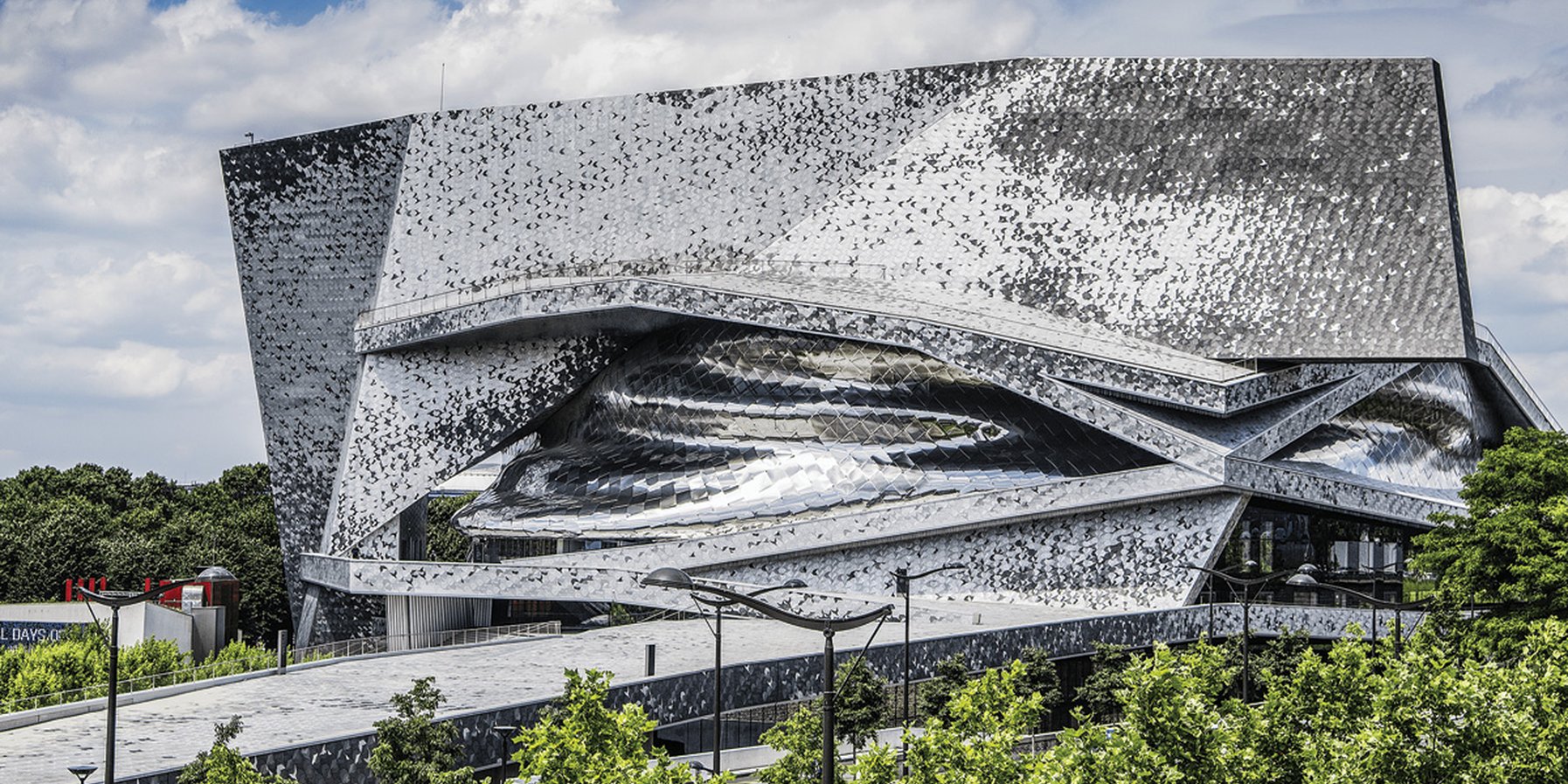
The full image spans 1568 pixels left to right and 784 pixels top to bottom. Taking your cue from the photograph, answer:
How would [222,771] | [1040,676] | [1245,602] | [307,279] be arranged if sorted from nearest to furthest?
[222,771]
[1245,602]
[1040,676]
[307,279]

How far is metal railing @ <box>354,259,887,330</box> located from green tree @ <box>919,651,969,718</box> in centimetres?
2048

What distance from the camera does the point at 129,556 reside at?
6850 cm

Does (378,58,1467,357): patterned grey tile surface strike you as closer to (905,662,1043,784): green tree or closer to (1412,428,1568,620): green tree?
(1412,428,1568,620): green tree

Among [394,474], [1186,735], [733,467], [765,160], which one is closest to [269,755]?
[1186,735]

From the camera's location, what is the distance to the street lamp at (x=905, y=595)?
35.7 meters

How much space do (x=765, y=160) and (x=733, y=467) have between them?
447 inches

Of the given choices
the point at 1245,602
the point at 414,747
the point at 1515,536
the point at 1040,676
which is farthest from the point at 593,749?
the point at 1515,536

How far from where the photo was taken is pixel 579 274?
193ft

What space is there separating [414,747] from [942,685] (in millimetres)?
15038

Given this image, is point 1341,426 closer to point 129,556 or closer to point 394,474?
point 394,474

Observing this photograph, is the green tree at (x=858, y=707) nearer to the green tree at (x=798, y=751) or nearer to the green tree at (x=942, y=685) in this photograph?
the green tree at (x=942, y=685)

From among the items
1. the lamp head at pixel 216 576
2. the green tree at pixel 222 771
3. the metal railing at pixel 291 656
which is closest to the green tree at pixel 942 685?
the metal railing at pixel 291 656

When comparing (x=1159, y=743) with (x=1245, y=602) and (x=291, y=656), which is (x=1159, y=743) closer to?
(x=1245, y=602)

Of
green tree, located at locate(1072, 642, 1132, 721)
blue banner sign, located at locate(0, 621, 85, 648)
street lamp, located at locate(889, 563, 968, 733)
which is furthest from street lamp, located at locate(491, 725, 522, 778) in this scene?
blue banner sign, located at locate(0, 621, 85, 648)
